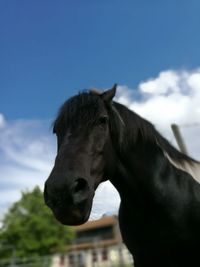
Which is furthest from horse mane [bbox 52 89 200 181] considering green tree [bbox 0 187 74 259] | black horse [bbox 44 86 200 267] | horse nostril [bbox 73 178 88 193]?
green tree [bbox 0 187 74 259]

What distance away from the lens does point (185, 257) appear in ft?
11.2

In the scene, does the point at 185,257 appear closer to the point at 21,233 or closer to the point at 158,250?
the point at 158,250

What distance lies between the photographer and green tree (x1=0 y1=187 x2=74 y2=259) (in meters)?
39.5

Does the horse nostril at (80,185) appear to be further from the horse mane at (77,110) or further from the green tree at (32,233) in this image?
the green tree at (32,233)

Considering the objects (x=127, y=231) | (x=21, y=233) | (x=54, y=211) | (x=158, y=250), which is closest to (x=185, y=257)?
(x=158, y=250)

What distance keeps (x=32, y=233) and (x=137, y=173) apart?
38.7 metres

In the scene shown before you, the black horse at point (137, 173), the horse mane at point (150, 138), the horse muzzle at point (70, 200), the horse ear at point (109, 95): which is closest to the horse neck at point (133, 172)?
the black horse at point (137, 173)

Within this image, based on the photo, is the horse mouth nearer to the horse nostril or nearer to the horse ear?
the horse nostril

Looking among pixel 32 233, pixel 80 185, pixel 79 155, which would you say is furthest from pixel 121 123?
pixel 32 233

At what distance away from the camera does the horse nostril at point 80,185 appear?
278 centimetres

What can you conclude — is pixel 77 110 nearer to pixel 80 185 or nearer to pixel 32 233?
pixel 80 185

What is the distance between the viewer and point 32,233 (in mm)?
40375

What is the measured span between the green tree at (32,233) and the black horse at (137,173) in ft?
122

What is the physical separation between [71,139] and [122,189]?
2.63 feet
